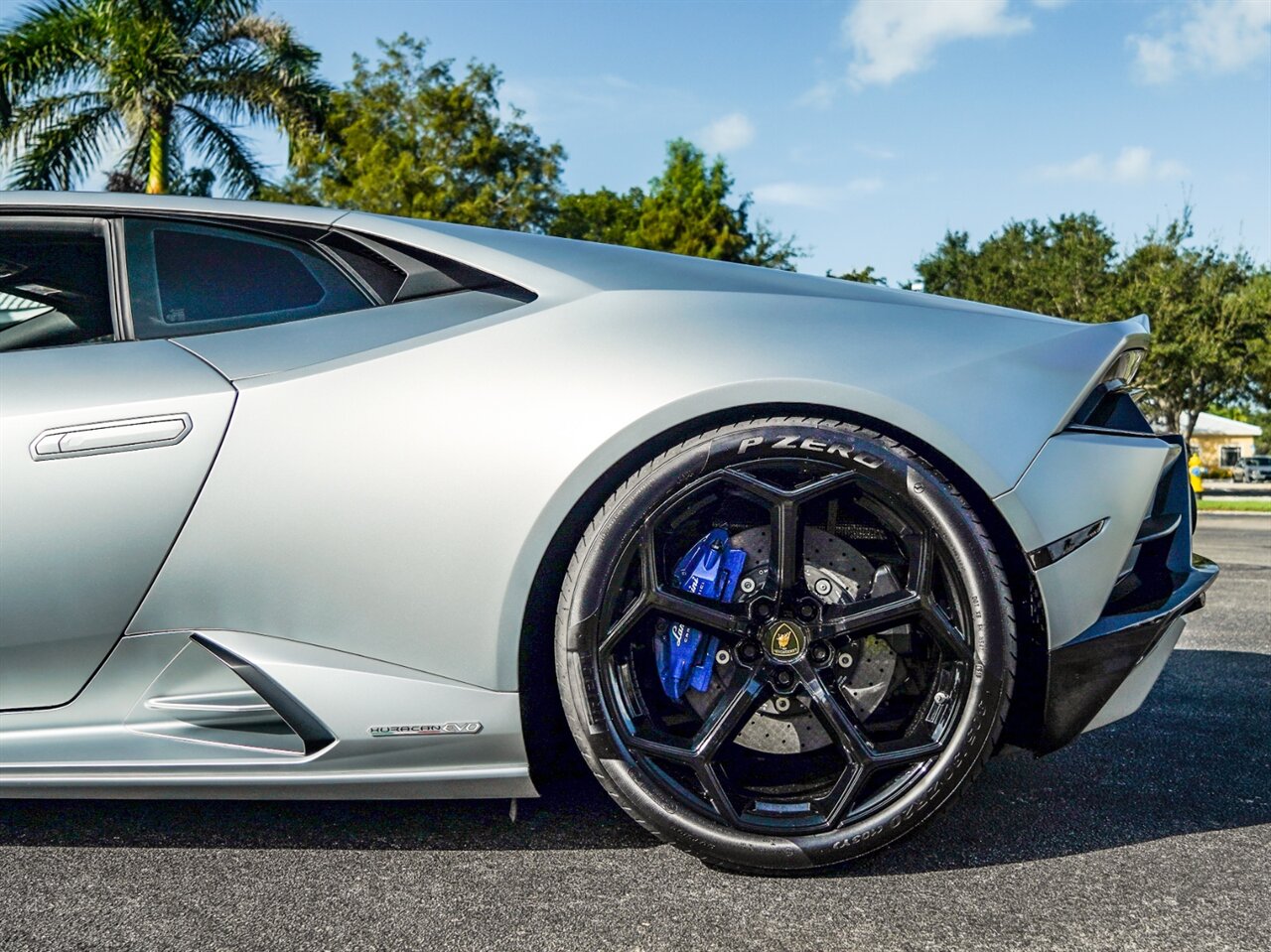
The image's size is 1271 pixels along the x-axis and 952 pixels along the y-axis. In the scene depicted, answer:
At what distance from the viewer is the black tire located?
176 cm

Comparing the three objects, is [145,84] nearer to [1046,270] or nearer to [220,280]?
[220,280]

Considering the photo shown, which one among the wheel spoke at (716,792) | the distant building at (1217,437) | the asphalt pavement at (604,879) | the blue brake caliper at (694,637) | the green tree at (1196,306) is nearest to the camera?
the asphalt pavement at (604,879)

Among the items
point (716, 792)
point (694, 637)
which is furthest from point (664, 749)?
point (694, 637)

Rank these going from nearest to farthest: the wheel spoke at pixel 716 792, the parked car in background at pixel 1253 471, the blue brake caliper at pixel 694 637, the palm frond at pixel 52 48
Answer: the wheel spoke at pixel 716 792, the blue brake caliper at pixel 694 637, the palm frond at pixel 52 48, the parked car in background at pixel 1253 471

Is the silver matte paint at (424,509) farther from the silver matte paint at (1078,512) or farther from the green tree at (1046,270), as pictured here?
the green tree at (1046,270)

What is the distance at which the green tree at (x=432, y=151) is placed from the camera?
18.0 metres

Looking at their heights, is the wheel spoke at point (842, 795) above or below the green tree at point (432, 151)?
below

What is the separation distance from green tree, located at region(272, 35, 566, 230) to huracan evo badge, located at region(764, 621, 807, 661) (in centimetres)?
1683

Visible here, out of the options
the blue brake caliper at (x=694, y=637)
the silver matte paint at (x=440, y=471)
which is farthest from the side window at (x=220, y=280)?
the blue brake caliper at (x=694, y=637)

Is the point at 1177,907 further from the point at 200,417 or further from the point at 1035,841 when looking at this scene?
the point at 200,417

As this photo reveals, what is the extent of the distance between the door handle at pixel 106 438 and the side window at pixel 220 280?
0.25 m

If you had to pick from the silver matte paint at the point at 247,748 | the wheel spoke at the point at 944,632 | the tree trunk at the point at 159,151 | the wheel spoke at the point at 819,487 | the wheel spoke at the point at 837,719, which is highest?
the tree trunk at the point at 159,151

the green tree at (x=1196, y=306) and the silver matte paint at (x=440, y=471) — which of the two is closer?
the silver matte paint at (x=440, y=471)

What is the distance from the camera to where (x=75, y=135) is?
1627 cm
